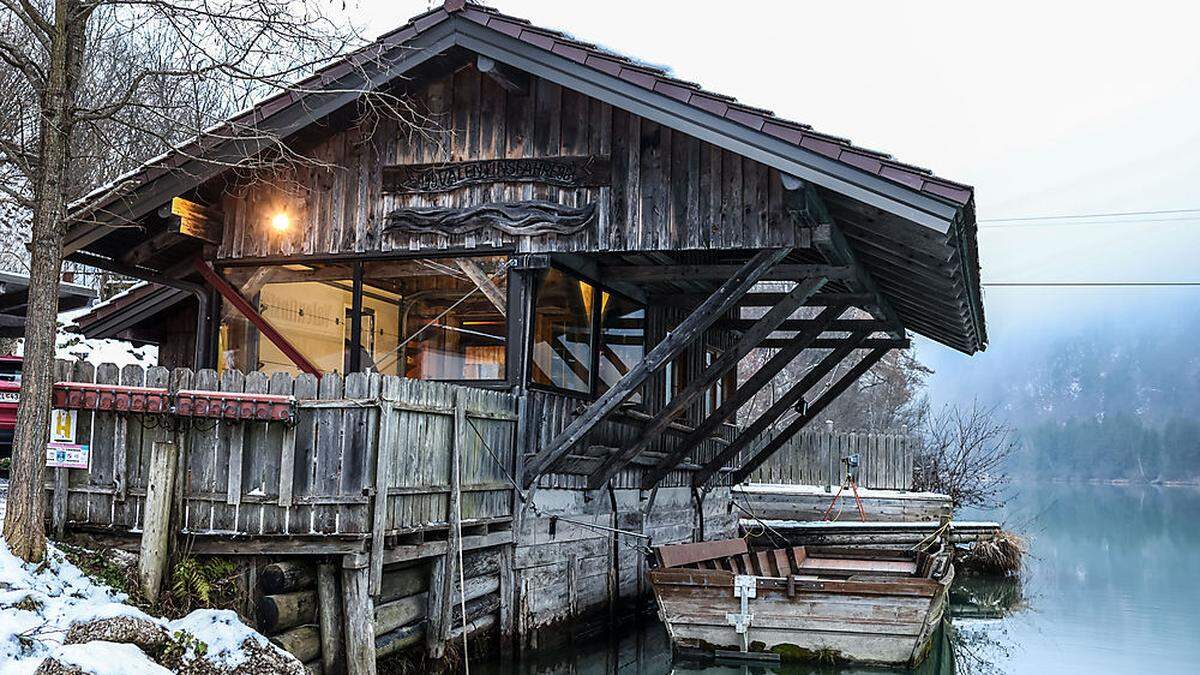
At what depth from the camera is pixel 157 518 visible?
8.76 meters

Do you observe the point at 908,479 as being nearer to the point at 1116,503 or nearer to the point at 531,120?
the point at 531,120

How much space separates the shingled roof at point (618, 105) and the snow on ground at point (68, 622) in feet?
11.6

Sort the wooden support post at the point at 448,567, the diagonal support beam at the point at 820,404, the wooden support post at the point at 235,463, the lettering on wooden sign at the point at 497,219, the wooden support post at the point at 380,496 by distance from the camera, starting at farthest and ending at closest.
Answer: the diagonal support beam at the point at 820,404
the lettering on wooden sign at the point at 497,219
the wooden support post at the point at 448,567
the wooden support post at the point at 380,496
the wooden support post at the point at 235,463

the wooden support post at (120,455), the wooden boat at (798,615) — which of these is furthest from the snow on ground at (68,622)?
the wooden boat at (798,615)

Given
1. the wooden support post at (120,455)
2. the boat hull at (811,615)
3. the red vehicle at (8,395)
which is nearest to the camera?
the wooden support post at (120,455)

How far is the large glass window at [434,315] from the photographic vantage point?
12.7 m

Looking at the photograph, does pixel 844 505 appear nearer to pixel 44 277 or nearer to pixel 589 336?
pixel 589 336

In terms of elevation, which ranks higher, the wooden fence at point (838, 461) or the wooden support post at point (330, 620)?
the wooden fence at point (838, 461)

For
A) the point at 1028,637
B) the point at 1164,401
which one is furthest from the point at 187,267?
the point at 1164,401

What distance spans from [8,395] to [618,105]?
8294mm

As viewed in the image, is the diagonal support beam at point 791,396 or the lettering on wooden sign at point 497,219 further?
the diagonal support beam at point 791,396

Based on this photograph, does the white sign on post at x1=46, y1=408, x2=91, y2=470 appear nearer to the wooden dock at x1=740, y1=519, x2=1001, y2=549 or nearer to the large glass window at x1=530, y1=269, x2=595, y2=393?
the large glass window at x1=530, y1=269, x2=595, y2=393

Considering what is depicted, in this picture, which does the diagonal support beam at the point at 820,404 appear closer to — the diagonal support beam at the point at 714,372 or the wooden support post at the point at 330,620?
the diagonal support beam at the point at 714,372

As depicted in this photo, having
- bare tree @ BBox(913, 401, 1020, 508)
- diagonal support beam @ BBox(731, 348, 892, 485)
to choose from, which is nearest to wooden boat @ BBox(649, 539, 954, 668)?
diagonal support beam @ BBox(731, 348, 892, 485)
